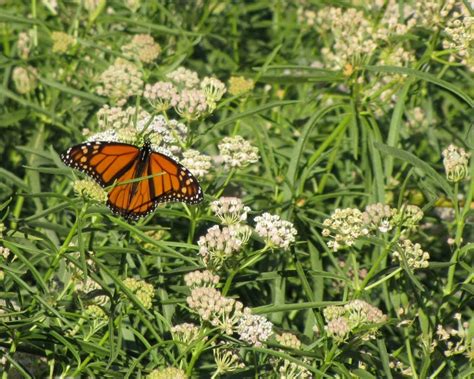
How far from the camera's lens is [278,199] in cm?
540

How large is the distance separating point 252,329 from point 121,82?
168cm

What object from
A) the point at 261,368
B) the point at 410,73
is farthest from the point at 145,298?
the point at 410,73

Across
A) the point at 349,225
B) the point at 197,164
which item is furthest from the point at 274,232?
the point at 197,164

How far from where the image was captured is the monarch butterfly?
447cm

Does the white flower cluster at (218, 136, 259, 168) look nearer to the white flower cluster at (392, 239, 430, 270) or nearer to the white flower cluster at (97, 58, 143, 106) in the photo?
the white flower cluster at (97, 58, 143, 106)

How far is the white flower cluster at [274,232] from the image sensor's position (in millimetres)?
4207

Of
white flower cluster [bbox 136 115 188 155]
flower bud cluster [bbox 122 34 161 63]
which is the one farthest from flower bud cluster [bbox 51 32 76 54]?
white flower cluster [bbox 136 115 188 155]

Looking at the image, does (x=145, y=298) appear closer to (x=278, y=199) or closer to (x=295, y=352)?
(x=295, y=352)

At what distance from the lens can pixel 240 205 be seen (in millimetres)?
4281

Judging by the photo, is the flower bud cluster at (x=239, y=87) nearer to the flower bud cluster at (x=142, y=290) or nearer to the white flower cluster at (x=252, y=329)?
the flower bud cluster at (x=142, y=290)

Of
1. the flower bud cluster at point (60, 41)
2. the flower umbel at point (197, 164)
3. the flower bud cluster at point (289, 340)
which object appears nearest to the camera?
the flower bud cluster at point (289, 340)

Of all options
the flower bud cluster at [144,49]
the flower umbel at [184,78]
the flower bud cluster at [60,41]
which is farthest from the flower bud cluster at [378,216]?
the flower bud cluster at [60,41]

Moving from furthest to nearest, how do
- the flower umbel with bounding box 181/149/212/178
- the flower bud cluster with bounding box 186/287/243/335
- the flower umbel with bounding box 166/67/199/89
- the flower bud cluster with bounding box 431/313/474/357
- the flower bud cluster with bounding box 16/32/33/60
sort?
1. the flower bud cluster with bounding box 16/32/33/60
2. the flower umbel with bounding box 166/67/199/89
3. the flower umbel with bounding box 181/149/212/178
4. the flower bud cluster with bounding box 431/313/474/357
5. the flower bud cluster with bounding box 186/287/243/335

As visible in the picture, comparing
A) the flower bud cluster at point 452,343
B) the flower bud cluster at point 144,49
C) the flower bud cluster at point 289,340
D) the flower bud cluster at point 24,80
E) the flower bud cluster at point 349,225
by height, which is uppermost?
the flower bud cluster at point 144,49
